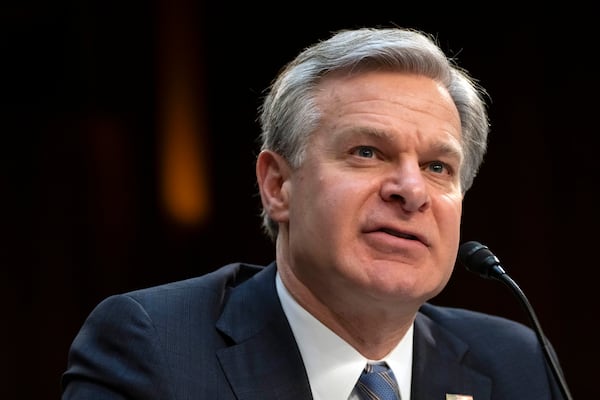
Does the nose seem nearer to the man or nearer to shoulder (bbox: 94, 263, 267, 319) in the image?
the man

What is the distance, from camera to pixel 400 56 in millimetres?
1993

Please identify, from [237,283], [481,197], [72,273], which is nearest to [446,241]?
[237,283]

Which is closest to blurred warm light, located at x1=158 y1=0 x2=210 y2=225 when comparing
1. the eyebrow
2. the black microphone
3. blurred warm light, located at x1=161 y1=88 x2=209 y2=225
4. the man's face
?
blurred warm light, located at x1=161 y1=88 x2=209 y2=225

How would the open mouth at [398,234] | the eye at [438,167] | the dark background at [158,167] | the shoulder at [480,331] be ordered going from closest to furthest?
the open mouth at [398,234] < the eye at [438,167] < the shoulder at [480,331] < the dark background at [158,167]

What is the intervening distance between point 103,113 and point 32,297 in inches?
33.9

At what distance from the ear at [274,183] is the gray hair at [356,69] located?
23 mm

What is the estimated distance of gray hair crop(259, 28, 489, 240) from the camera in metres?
2.00

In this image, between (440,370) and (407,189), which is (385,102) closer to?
(407,189)

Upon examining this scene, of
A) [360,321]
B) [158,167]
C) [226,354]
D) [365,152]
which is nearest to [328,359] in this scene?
[360,321]

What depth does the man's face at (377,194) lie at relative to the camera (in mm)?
1835

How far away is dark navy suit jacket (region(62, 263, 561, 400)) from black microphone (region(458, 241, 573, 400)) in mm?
338

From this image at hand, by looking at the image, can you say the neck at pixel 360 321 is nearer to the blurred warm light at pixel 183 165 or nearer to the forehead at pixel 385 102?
the forehead at pixel 385 102

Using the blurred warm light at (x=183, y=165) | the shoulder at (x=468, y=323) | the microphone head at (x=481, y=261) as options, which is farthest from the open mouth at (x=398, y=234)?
the blurred warm light at (x=183, y=165)

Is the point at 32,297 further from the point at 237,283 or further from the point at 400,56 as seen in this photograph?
the point at 400,56
